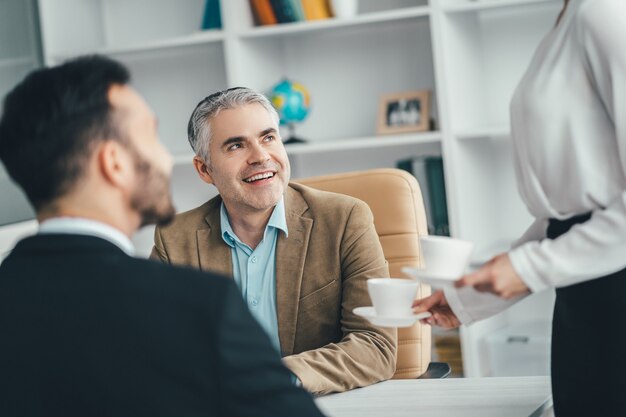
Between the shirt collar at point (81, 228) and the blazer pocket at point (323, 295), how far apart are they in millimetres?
1019

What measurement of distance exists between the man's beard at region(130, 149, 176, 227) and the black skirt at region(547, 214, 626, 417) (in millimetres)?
599

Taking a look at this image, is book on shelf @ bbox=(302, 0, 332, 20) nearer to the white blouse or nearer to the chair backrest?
the chair backrest

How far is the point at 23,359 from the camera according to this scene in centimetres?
108

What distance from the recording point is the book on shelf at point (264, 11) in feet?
11.9

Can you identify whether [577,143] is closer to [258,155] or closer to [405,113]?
[258,155]

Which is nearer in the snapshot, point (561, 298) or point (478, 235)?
point (561, 298)

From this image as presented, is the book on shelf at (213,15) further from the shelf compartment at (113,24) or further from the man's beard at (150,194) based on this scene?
the man's beard at (150,194)

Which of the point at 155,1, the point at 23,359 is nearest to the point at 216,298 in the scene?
the point at 23,359

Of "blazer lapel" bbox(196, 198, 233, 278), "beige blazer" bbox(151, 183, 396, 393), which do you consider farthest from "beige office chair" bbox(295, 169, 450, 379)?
"blazer lapel" bbox(196, 198, 233, 278)

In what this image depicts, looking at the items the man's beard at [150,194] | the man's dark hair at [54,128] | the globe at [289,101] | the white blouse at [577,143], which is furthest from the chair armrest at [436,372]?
the globe at [289,101]

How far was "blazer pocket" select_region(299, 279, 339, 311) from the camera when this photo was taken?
7.09ft

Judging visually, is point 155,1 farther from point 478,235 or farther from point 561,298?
point 561,298

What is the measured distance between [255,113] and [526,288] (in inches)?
43.3

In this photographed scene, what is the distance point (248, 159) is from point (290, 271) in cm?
31
